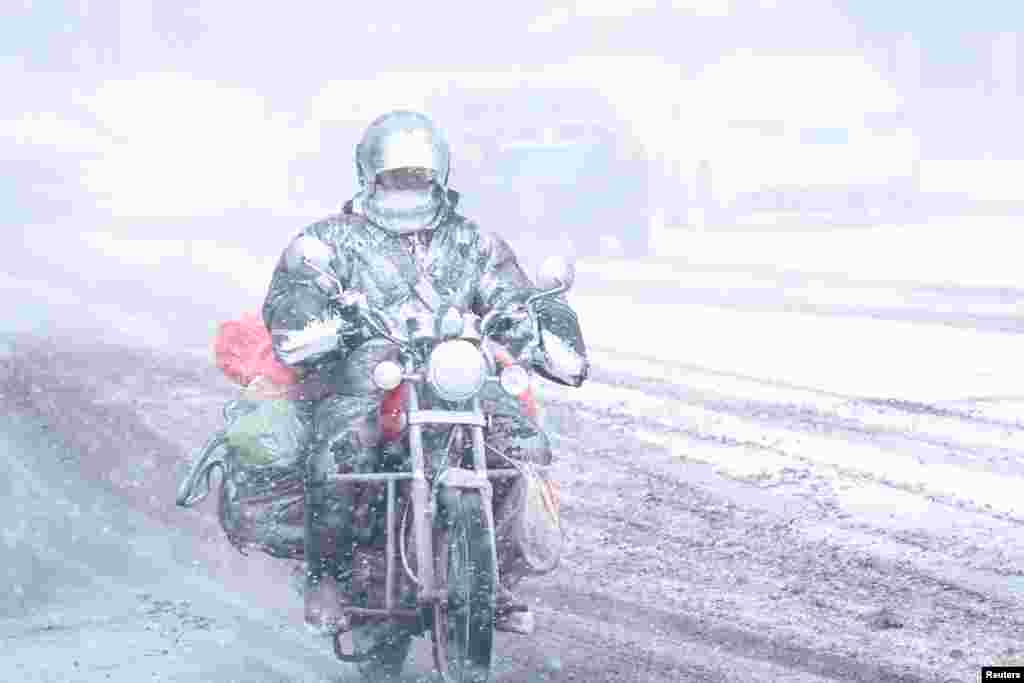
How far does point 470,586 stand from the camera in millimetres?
5570

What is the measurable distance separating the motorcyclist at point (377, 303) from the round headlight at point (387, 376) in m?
0.19

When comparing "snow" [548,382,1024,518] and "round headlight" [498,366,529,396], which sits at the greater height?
"round headlight" [498,366,529,396]

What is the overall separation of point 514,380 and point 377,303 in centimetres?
64

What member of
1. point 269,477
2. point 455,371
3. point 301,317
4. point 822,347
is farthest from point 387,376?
point 822,347

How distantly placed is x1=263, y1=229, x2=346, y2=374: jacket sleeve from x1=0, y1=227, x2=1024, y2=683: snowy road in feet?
3.73

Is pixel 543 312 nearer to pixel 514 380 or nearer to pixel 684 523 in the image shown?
pixel 514 380

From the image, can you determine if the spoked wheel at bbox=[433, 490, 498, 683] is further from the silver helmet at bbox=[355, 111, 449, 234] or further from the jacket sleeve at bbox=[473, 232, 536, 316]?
the silver helmet at bbox=[355, 111, 449, 234]

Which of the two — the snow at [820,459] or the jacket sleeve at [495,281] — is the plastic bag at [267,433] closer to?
the jacket sleeve at [495,281]

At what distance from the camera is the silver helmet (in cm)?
626

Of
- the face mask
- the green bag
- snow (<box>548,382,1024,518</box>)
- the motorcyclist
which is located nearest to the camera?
the motorcyclist

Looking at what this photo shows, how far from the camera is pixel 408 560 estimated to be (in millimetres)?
5828

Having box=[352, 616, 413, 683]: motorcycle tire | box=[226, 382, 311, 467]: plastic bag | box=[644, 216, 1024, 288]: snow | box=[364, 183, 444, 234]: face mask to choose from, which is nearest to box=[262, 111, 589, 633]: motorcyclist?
box=[364, 183, 444, 234]: face mask

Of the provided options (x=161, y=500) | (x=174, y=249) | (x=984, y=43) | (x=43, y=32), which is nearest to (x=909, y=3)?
(x=984, y=43)

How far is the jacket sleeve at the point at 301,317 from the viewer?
595 cm
